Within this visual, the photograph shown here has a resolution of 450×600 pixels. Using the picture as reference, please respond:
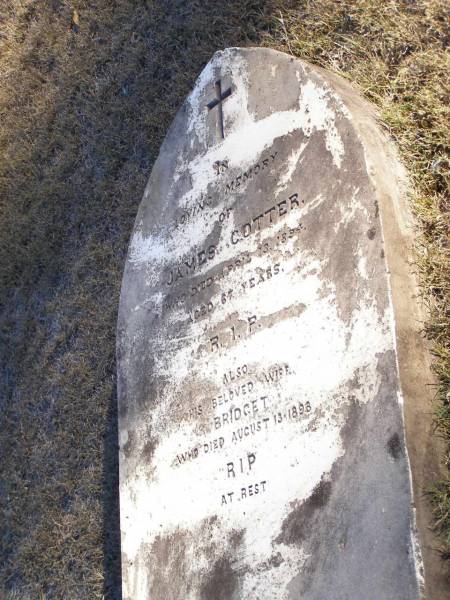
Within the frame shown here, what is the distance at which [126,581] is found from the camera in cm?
332

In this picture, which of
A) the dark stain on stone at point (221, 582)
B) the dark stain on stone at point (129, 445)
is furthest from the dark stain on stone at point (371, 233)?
the dark stain on stone at point (129, 445)

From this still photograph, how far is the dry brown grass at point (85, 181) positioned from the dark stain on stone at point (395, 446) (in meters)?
1.17

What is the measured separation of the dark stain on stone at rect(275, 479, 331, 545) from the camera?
8.32 feet

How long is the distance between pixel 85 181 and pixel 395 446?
9.00 feet

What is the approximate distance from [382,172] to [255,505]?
100 centimetres

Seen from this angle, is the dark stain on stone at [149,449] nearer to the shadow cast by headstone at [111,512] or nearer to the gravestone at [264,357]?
the gravestone at [264,357]

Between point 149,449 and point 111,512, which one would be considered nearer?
point 149,449

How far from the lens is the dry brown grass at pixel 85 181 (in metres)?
3.43

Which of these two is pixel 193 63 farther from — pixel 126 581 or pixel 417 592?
pixel 417 592

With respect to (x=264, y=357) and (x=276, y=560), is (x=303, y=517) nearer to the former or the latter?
(x=276, y=560)

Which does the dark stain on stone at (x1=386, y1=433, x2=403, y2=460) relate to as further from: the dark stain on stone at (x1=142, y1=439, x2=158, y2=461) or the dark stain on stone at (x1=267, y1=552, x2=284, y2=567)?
the dark stain on stone at (x1=142, y1=439, x2=158, y2=461)

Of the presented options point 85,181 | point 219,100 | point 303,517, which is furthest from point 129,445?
point 85,181

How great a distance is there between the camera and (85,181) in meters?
4.68

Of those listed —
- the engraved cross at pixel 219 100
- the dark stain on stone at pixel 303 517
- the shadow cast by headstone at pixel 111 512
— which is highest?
the engraved cross at pixel 219 100
